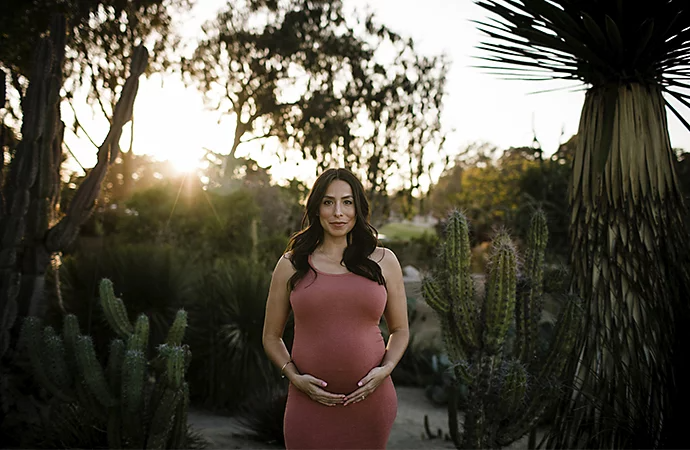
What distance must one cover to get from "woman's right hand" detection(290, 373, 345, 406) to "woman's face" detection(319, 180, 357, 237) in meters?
0.60

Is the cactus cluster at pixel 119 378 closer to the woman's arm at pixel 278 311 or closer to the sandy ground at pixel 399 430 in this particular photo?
the sandy ground at pixel 399 430

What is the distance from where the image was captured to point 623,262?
14.2 feet

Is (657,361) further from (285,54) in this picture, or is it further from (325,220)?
(285,54)

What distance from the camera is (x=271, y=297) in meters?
2.62

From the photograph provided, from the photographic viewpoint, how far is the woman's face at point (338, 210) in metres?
2.56

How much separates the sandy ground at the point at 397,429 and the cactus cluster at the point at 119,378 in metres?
1.03

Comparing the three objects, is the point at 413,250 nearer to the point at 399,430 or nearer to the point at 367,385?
the point at 399,430

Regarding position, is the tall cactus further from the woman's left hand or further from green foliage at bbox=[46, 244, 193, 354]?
the woman's left hand

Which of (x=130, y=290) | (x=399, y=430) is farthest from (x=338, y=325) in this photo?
(x=130, y=290)

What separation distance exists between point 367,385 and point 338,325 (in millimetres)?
260

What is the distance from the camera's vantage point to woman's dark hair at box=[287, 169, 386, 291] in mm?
2525

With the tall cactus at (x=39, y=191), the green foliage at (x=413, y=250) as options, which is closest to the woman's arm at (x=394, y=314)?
the tall cactus at (x=39, y=191)

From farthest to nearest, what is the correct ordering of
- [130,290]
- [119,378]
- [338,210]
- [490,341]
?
[130,290] → [119,378] → [490,341] → [338,210]

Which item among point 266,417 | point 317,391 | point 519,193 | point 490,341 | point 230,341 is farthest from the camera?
point 519,193
